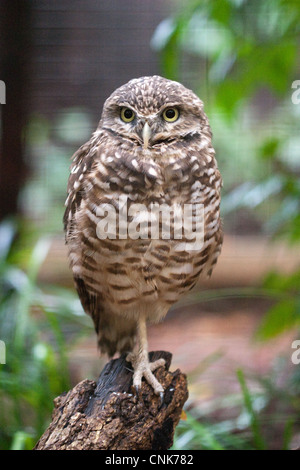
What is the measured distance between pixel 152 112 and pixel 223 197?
2.49 feet

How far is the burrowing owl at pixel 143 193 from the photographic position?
2.84ft

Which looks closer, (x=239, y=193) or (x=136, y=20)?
(x=239, y=193)

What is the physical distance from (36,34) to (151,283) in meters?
1.07

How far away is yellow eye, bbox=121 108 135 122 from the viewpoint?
2.84 ft

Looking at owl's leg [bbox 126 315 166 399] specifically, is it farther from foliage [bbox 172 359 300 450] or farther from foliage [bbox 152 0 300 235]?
foliage [bbox 152 0 300 235]

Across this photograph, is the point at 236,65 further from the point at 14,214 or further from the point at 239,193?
the point at 14,214

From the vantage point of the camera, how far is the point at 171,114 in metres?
0.87

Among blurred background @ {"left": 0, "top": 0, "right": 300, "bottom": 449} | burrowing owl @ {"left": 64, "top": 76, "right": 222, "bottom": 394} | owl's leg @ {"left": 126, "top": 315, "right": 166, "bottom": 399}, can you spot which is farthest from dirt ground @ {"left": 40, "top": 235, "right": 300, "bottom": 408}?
burrowing owl @ {"left": 64, "top": 76, "right": 222, "bottom": 394}

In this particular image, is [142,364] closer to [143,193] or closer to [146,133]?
[143,193]

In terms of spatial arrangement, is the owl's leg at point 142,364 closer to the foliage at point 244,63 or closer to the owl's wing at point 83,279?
the owl's wing at point 83,279

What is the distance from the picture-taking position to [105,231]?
36.5 inches
